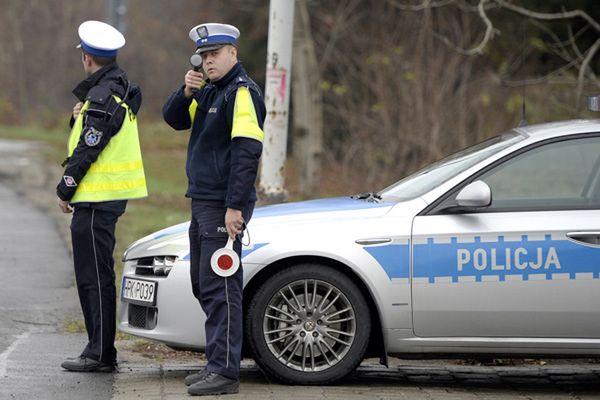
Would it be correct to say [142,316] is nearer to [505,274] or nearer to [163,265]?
[163,265]

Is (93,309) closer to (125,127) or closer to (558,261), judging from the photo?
(125,127)

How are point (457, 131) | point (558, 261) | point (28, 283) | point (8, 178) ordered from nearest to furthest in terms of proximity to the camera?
point (558, 261) < point (28, 283) < point (457, 131) < point (8, 178)

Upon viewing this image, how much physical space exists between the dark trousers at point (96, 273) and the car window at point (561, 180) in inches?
83.9

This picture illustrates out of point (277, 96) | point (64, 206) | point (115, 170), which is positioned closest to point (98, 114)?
point (115, 170)

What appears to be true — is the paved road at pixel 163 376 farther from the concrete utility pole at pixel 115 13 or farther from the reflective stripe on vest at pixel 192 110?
the concrete utility pole at pixel 115 13

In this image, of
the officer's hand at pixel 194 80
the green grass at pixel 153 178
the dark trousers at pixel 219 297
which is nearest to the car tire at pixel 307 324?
the dark trousers at pixel 219 297

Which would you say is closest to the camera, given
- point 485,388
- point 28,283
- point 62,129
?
point 485,388

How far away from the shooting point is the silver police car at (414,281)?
659 centimetres

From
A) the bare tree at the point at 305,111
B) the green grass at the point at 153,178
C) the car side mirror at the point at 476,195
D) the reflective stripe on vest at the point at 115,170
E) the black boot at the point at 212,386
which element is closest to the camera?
the black boot at the point at 212,386

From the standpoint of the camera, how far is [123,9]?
794 inches

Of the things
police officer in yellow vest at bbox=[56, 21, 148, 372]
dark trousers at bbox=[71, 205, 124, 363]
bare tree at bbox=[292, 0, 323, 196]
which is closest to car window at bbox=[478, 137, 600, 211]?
police officer in yellow vest at bbox=[56, 21, 148, 372]

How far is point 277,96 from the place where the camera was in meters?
10.1

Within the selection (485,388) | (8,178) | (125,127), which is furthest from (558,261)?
(8,178)

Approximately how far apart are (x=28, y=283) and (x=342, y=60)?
1379 cm
